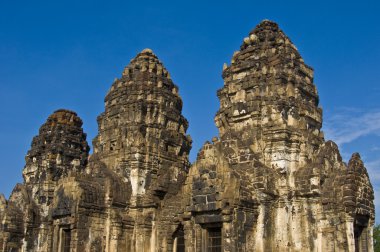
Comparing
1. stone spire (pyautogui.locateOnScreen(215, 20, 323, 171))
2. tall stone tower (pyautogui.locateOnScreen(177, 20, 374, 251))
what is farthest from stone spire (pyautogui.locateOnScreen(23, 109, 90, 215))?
stone spire (pyautogui.locateOnScreen(215, 20, 323, 171))

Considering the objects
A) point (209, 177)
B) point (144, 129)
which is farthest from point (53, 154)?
point (209, 177)

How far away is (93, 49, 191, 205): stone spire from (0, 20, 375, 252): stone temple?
61mm

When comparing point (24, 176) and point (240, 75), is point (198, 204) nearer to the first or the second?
point (240, 75)

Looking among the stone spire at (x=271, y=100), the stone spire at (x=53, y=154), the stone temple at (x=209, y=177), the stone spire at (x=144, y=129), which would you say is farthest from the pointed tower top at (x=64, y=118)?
the stone spire at (x=271, y=100)

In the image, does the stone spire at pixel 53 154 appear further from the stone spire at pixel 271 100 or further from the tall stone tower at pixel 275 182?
the stone spire at pixel 271 100

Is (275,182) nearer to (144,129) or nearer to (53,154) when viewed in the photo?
(144,129)

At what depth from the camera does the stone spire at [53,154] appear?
93.4 feet

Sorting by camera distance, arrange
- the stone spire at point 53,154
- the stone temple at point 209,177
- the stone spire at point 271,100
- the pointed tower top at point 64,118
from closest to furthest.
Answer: the stone temple at point 209,177, the stone spire at point 271,100, the stone spire at point 53,154, the pointed tower top at point 64,118

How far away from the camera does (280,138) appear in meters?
18.3

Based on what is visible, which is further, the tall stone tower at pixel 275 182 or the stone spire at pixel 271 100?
the stone spire at pixel 271 100

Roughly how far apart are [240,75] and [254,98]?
1.65 m

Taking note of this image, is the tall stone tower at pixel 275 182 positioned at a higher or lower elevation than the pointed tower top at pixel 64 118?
lower

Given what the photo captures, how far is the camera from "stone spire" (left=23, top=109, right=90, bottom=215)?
2847cm

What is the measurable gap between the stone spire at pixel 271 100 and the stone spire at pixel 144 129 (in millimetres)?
4462
